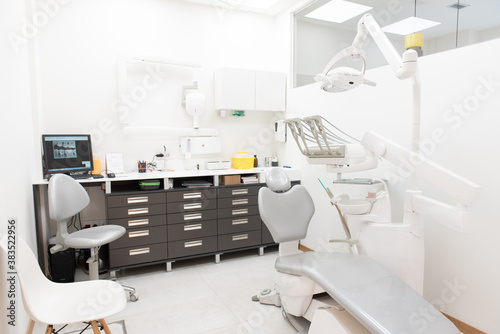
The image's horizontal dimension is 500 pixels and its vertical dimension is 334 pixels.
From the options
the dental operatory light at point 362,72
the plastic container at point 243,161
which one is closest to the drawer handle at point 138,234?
the plastic container at point 243,161

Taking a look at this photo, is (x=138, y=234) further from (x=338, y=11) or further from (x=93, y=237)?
(x=338, y=11)

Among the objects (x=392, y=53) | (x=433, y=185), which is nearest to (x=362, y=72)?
(x=392, y=53)

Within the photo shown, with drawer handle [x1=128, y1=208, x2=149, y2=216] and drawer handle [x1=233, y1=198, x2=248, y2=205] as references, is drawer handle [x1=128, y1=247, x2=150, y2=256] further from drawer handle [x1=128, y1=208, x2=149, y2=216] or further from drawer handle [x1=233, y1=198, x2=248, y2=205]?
drawer handle [x1=233, y1=198, x2=248, y2=205]

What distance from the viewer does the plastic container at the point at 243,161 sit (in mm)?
3736

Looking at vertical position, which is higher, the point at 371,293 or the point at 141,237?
the point at 371,293

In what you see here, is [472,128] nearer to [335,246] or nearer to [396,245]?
[396,245]

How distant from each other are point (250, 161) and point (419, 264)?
7.53ft

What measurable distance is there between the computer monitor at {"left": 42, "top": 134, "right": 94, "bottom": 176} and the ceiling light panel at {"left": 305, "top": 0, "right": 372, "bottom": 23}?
297cm

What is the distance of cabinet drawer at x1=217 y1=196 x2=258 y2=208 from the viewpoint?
3.38 m

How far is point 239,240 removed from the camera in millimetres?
3480

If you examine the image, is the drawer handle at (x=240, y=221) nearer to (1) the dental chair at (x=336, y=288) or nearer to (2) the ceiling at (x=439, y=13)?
(1) the dental chair at (x=336, y=288)

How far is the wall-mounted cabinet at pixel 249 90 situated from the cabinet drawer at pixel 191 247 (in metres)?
1.57

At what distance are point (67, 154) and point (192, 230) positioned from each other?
1.45 meters

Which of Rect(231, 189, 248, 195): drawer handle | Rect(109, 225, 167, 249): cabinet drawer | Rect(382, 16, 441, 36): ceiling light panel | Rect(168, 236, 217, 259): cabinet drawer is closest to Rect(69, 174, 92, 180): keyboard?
Rect(109, 225, 167, 249): cabinet drawer
